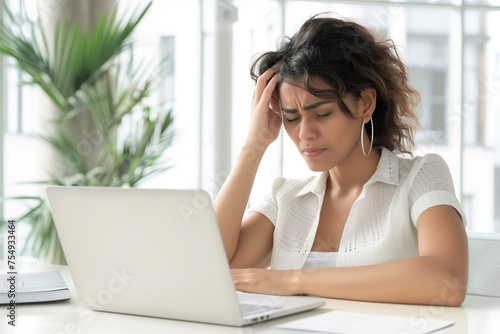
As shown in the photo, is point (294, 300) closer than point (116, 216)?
No

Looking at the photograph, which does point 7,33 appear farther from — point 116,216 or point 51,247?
point 116,216

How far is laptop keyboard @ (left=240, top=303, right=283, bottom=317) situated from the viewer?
1.59m

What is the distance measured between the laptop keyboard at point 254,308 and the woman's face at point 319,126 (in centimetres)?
72

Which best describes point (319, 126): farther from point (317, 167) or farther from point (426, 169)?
point (426, 169)

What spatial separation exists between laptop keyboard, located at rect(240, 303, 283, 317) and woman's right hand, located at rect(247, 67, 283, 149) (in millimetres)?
984

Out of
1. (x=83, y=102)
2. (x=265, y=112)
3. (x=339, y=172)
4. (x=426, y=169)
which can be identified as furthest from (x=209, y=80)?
(x=426, y=169)

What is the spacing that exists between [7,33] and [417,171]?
314 centimetres

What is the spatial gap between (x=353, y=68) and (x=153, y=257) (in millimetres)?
1019

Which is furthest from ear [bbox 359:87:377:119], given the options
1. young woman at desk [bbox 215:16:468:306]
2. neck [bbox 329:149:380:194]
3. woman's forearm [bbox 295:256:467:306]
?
woman's forearm [bbox 295:256:467:306]

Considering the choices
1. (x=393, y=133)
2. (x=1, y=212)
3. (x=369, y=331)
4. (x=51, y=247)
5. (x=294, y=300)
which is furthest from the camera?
(x=1, y=212)

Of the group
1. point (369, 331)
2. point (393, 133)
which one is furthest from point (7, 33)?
point (369, 331)

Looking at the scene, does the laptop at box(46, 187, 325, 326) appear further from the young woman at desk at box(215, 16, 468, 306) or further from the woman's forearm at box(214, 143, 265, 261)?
the woman's forearm at box(214, 143, 265, 261)

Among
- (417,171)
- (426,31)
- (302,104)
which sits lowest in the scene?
(417,171)

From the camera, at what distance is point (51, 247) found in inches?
179
